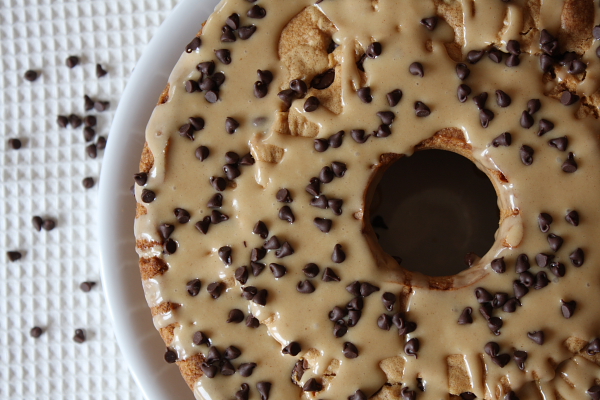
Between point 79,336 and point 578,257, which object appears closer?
point 578,257

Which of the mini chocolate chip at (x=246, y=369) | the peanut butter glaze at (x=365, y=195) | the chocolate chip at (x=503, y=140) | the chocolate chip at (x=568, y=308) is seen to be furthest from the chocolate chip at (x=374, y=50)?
the mini chocolate chip at (x=246, y=369)

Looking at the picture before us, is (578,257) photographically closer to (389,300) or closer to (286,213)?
(389,300)

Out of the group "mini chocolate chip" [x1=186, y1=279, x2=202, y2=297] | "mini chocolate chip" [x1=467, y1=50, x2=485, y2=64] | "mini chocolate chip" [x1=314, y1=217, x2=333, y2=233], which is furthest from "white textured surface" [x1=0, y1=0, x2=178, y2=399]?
"mini chocolate chip" [x1=467, y1=50, x2=485, y2=64]

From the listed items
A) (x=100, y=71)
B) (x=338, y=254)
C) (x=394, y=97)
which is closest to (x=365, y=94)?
(x=394, y=97)

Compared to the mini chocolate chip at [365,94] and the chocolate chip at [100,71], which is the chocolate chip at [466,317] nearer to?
the mini chocolate chip at [365,94]

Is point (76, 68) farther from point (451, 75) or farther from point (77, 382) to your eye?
point (451, 75)

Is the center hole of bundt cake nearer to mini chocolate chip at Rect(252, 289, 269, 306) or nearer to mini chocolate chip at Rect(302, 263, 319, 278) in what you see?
mini chocolate chip at Rect(302, 263, 319, 278)

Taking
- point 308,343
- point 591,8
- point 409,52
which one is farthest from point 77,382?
point 591,8

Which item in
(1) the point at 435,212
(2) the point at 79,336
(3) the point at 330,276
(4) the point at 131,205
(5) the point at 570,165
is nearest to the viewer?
(5) the point at 570,165
